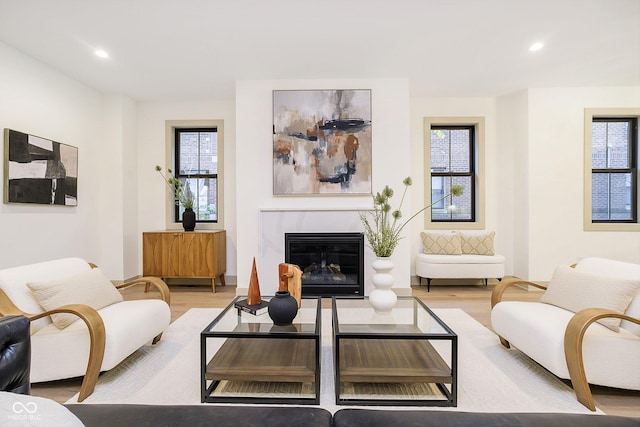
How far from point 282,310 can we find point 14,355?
1278mm

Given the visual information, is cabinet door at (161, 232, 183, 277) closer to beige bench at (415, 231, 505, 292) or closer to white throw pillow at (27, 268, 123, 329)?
white throw pillow at (27, 268, 123, 329)

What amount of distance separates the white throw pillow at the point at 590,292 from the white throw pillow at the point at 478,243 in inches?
90.2

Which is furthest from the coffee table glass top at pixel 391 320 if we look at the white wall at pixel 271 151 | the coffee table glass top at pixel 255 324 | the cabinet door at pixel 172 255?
the cabinet door at pixel 172 255

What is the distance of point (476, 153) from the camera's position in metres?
5.20

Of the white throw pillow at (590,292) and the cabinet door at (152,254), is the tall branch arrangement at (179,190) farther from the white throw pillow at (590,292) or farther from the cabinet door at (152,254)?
the white throw pillow at (590,292)

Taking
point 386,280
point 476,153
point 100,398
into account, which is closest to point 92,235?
point 100,398

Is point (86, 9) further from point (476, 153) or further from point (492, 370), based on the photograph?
point (476, 153)

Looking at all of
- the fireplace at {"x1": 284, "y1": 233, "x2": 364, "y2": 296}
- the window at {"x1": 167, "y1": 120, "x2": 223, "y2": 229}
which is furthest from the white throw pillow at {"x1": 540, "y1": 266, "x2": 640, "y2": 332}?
the window at {"x1": 167, "y1": 120, "x2": 223, "y2": 229}

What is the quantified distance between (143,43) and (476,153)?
15.3ft

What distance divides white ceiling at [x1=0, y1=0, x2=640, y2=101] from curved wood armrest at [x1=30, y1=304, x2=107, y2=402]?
245 centimetres

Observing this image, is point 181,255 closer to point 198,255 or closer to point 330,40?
point 198,255

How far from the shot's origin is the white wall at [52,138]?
350cm

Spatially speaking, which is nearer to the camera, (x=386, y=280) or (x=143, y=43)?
(x=386, y=280)

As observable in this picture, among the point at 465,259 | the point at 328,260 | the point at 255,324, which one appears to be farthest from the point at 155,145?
the point at 465,259
